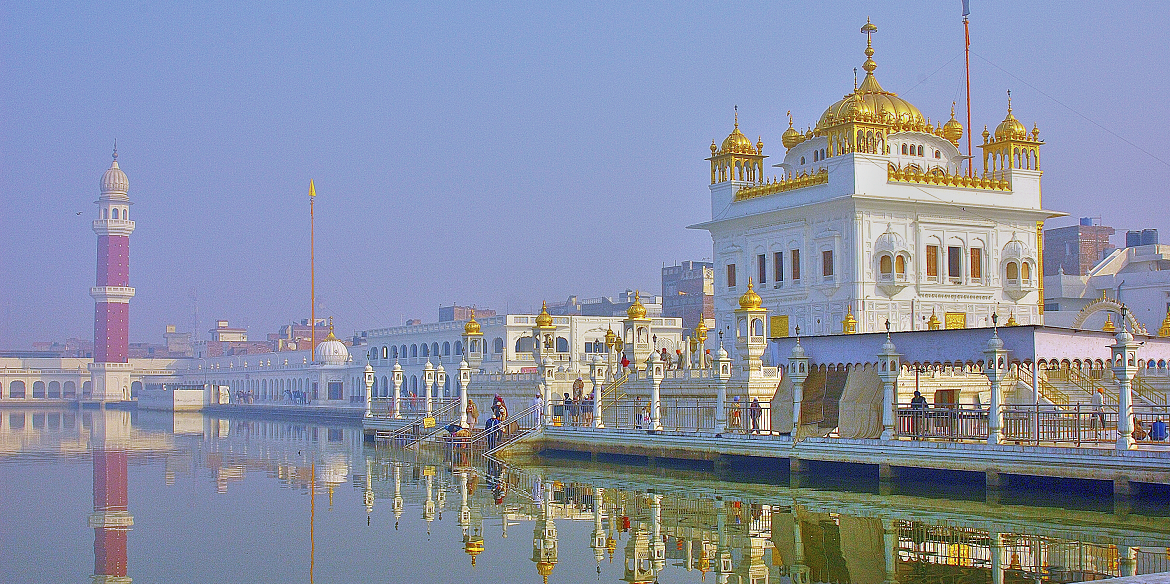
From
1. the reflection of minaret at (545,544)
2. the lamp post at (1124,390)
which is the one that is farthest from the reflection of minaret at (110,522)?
the lamp post at (1124,390)

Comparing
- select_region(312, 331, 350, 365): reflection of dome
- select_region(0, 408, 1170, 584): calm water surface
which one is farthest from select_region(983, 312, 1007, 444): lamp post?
select_region(312, 331, 350, 365): reflection of dome

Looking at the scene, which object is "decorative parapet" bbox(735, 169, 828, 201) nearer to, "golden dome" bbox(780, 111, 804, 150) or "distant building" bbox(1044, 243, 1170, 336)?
"golden dome" bbox(780, 111, 804, 150)

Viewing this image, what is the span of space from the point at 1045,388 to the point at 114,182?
101m

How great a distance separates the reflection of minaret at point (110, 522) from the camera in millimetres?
15203

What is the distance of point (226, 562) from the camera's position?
623 inches

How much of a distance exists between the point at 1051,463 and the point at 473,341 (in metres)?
24.9

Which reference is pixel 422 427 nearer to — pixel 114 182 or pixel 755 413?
pixel 755 413

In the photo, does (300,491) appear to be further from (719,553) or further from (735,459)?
(719,553)

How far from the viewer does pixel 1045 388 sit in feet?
84.4

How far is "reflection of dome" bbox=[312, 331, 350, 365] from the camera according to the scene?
255 feet

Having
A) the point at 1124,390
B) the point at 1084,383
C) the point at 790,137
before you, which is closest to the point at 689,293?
the point at 790,137

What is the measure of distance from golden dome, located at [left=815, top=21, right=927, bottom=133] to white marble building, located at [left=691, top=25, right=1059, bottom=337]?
1.8 inches

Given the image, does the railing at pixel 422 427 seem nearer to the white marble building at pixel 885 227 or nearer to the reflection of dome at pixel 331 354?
the white marble building at pixel 885 227

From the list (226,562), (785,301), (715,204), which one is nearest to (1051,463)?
(226,562)
